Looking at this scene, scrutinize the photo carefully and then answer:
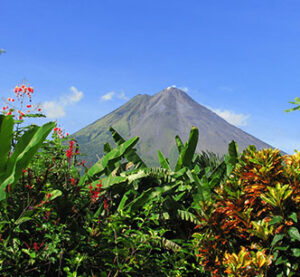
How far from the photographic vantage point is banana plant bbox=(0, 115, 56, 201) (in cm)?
337

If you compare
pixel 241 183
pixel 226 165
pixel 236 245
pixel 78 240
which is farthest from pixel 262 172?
pixel 78 240

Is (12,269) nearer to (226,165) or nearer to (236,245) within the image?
(236,245)

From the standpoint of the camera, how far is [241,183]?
3730mm

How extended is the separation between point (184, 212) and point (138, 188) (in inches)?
28.3

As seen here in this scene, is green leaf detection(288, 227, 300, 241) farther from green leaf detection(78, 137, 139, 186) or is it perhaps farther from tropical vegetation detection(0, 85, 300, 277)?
green leaf detection(78, 137, 139, 186)

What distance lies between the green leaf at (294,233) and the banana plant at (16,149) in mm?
2392

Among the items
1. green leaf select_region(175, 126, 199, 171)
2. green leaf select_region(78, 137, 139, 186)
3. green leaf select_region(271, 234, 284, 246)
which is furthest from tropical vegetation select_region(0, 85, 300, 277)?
green leaf select_region(175, 126, 199, 171)

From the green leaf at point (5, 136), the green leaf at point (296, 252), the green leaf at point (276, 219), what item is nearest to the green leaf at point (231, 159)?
the green leaf at point (276, 219)

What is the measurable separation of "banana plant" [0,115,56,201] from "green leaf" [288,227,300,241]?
2.39 m

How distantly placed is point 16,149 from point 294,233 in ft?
8.93

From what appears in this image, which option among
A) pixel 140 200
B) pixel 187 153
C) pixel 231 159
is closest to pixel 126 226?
pixel 140 200

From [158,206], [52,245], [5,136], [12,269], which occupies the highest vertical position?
[5,136]

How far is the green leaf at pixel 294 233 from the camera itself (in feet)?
10.2

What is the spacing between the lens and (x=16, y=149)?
11.7 ft
